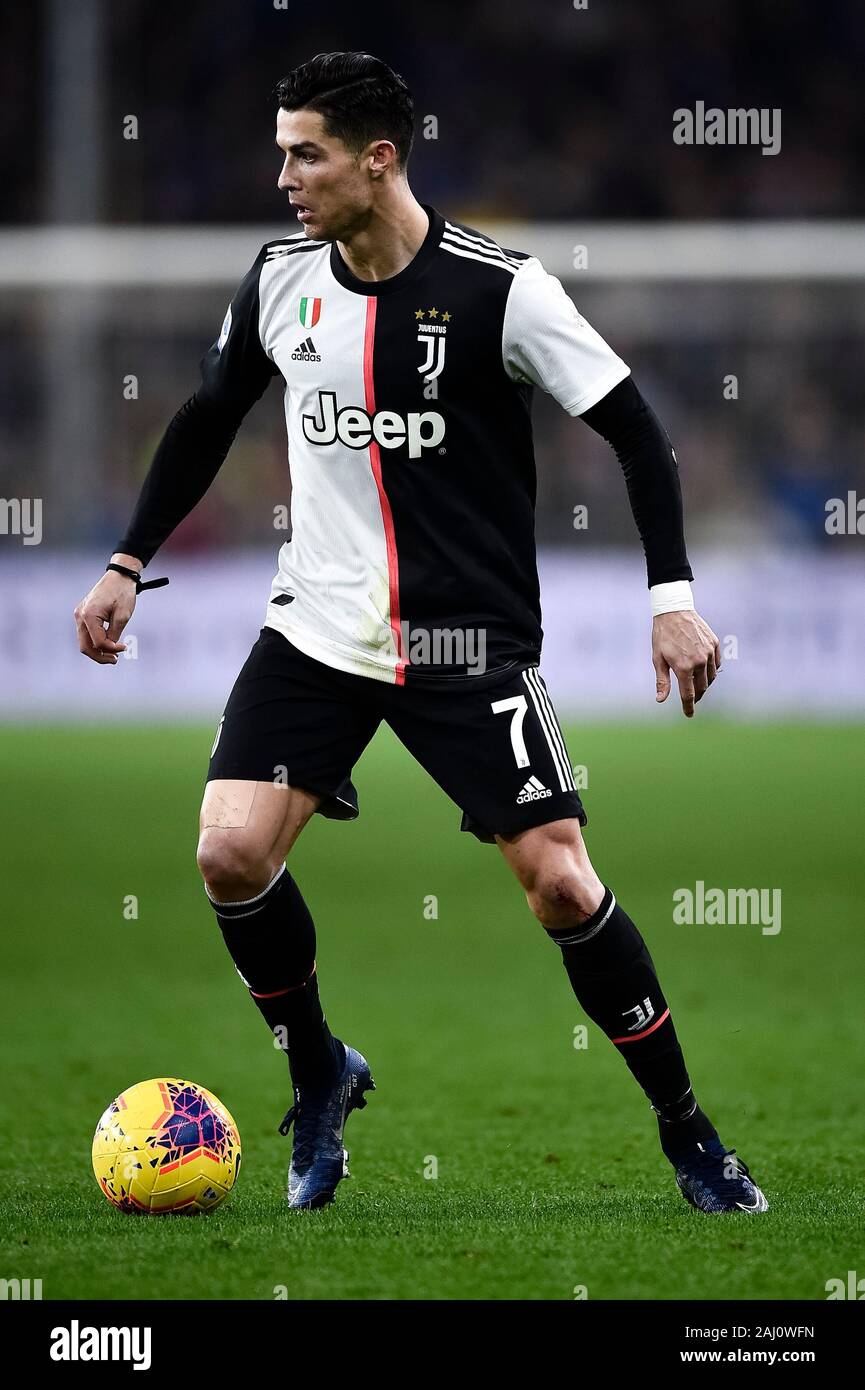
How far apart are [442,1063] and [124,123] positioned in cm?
1863

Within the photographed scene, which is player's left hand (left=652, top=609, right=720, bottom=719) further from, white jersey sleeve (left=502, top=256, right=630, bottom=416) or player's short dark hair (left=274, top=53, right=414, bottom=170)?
player's short dark hair (left=274, top=53, right=414, bottom=170)

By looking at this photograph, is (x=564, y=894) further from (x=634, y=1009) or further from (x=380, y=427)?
(x=380, y=427)

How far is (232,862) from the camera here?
431 centimetres

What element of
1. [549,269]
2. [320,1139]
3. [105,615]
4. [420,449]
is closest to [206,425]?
[105,615]

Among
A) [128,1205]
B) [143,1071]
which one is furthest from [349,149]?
[143,1071]

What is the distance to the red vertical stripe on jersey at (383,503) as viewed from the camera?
4.38 metres

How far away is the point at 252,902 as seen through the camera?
4410mm

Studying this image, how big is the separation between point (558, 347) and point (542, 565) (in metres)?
13.5

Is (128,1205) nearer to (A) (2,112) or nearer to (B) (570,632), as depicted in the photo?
(B) (570,632)

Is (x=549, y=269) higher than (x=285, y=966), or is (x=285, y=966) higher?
(x=549, y=269)

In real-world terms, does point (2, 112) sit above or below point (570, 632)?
above

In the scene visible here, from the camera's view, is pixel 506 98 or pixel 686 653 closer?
pixel 686 653

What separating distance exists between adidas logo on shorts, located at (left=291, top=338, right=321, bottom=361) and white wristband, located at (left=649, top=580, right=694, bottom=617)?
3.08 feet

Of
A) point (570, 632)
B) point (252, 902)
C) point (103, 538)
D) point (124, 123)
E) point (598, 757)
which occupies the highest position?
point (124, 123)
